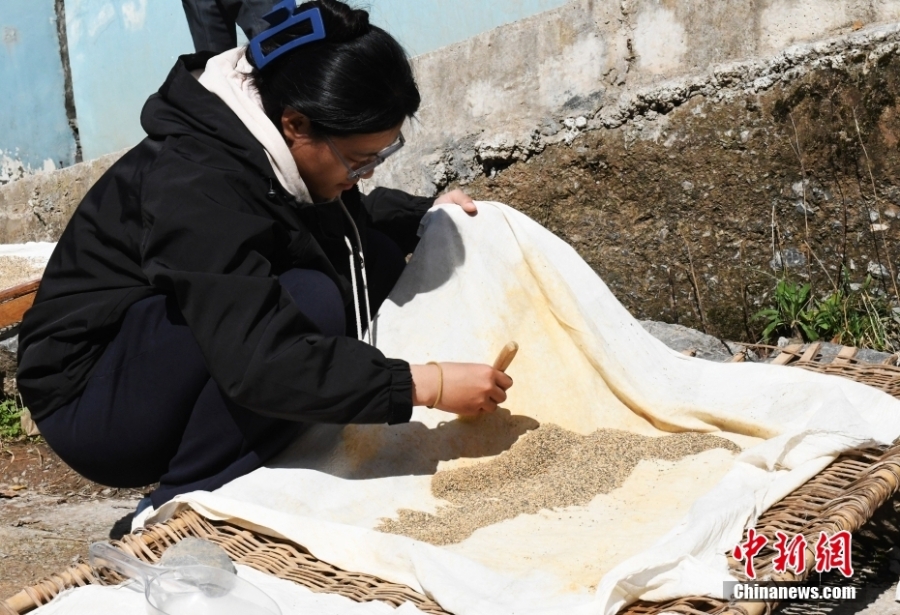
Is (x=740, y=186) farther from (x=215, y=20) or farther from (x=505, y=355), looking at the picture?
(x=215, y=20)

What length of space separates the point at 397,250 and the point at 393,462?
24.8 inches

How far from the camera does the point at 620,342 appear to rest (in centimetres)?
250

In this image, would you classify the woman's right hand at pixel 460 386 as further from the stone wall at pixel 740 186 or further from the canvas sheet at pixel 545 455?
the stone wall at pixel 740 186

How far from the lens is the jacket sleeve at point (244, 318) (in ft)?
6.01

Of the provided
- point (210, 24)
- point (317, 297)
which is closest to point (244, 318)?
point (317, 297)

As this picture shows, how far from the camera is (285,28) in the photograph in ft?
6.44

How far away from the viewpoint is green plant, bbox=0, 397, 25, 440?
3617mm

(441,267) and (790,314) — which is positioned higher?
(441,267)

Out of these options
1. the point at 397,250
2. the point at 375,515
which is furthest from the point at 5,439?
the point at 375,515

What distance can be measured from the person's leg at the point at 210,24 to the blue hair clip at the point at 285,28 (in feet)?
6.76

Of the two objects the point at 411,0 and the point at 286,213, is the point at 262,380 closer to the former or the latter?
the point at 286,213

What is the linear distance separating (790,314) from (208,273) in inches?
81.1

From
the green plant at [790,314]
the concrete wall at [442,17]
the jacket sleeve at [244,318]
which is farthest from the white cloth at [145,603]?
the concrete wall at [442,17]

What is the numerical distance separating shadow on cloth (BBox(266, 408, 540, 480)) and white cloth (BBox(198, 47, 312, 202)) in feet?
1.84
